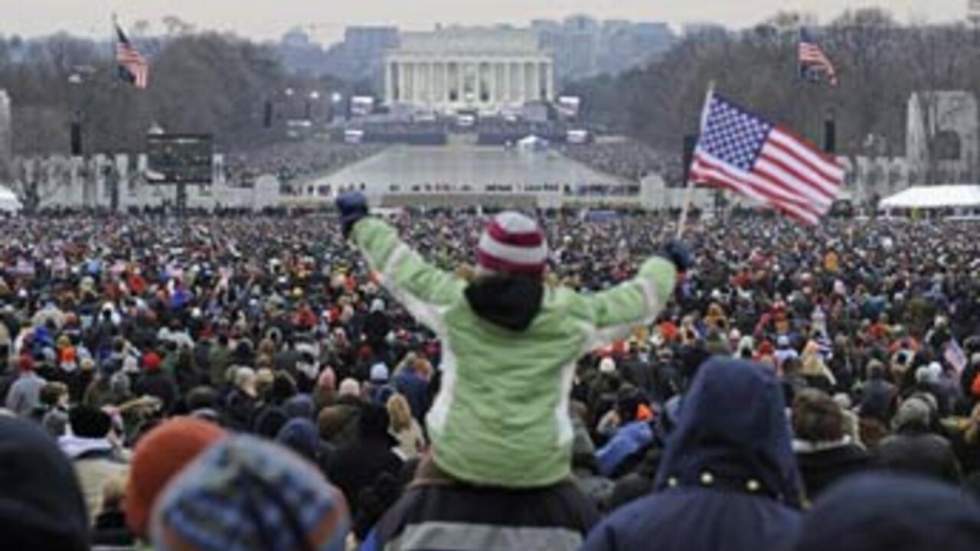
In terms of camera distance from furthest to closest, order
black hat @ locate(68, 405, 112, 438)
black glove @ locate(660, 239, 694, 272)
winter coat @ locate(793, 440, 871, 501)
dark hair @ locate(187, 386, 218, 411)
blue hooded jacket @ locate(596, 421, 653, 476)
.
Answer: dark hair @ locate(187, 386, 218, 411) → blue hooded jacket @ locate(596, 421, 653, 476) → black hat @ locate(68, 405, 112, 438) → winter coat @ locate(793, 440, 871, 501) → black glove @ locate(660, 239, 694, 272)

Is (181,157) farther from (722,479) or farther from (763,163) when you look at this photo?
(722,479)

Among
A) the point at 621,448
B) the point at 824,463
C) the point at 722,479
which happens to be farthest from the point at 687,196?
the point at 722,479

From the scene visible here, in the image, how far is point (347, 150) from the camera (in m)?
133

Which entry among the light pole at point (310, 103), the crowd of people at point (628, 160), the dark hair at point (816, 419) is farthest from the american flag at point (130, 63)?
the light pole at point (310, 103)

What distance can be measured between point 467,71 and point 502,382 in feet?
563

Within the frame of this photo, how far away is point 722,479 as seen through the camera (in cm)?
529

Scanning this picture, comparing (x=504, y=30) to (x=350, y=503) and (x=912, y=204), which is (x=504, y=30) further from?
(x=350, y=503)

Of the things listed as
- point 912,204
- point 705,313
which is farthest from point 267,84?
point 705,313

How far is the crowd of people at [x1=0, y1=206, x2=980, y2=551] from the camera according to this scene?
3846 millimetres

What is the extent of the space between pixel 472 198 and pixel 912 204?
144 feet

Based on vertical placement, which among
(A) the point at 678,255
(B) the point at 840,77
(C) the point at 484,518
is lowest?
(B) the point at 840,77

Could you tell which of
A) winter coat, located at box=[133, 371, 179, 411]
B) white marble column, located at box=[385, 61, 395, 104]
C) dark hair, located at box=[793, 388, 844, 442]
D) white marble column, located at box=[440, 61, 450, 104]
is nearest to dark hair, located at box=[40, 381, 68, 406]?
winter coat, located at box=[133, 371, 179, 411]

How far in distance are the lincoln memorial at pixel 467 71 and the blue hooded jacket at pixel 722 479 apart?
17021cm

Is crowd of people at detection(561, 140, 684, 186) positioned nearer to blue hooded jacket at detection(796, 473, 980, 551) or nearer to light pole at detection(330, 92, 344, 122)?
light pole at detection(330, 92, 344, 122)
